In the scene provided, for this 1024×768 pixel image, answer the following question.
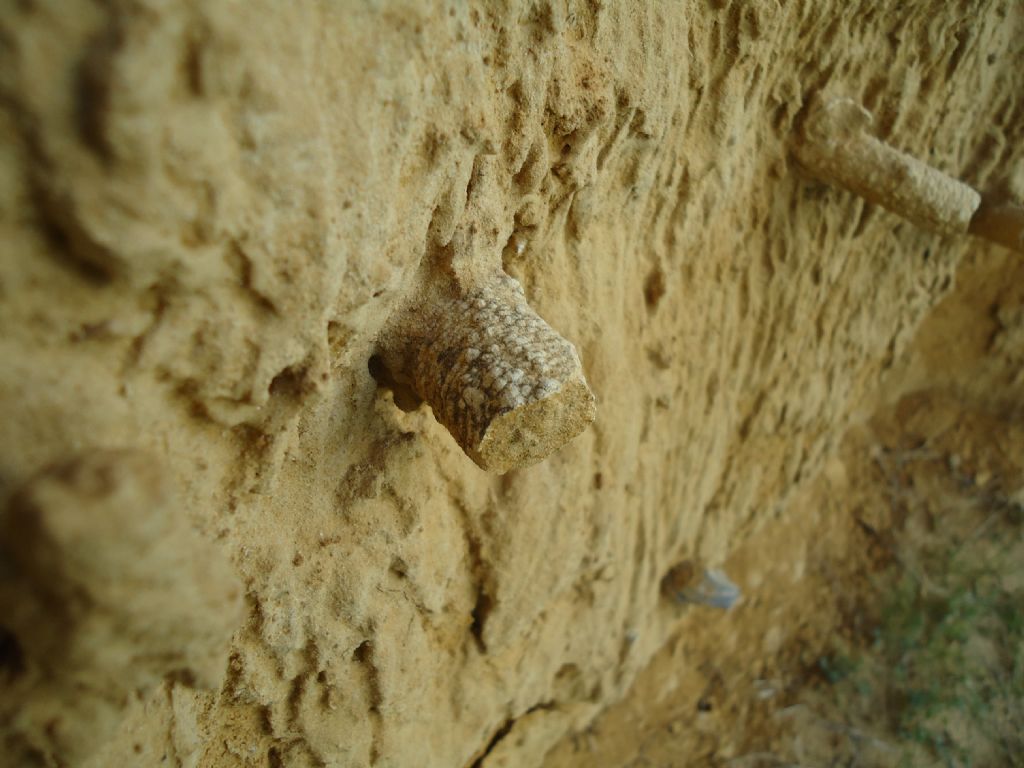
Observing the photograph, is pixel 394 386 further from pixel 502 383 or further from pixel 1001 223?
pixel 1001 223

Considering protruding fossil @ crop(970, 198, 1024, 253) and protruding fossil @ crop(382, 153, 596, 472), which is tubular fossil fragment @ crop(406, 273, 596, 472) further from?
protruding fossil @ crop(970, 198, 1024, 253)

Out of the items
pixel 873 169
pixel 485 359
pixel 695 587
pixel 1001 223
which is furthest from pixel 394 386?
pixel 1001 223

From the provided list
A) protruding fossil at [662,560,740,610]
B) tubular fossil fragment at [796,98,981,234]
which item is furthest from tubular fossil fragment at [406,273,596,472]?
protruding fossil at [662,560,740,610]

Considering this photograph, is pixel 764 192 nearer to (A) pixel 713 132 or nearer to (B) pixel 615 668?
(A) pixel 713 132

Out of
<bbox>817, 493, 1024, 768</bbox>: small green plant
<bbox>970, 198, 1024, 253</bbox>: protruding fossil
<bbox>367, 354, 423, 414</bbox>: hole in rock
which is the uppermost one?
<bbox>970, 198, 1024, 253</bbox>: protruding fossil

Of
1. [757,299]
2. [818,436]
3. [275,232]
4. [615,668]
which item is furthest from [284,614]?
[818,436]

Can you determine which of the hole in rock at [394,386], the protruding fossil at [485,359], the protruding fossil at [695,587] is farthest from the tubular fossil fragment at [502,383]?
the protruding fossil at [695,587]
